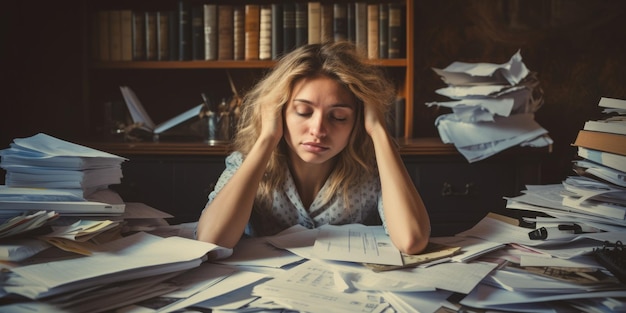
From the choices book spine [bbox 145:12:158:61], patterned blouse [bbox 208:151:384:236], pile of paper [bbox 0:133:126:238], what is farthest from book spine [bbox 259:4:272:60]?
pile of paper [bbox 0:133:126:238]

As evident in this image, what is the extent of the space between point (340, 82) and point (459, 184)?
92 centimetres

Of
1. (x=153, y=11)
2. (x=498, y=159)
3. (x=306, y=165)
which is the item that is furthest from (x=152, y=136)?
(x=498, y=159)

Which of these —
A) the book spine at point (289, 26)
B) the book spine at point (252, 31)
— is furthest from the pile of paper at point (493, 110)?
the book spine at point (252, 31)

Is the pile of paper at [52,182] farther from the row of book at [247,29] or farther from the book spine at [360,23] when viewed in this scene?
the book spine at [360,23]

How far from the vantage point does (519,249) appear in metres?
1.04

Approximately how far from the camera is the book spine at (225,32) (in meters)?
2.34

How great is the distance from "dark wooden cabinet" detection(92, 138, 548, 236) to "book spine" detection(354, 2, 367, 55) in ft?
1.69

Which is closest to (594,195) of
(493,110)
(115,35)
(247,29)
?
(493,110)

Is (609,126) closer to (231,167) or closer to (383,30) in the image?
(231,167)

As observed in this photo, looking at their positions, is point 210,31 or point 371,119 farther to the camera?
point 210,31

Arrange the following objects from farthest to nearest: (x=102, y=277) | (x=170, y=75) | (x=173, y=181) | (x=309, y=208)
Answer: (x=170, y=75)
(x=173, y=181)
(x=309, y=208)
(x=102, y=277)

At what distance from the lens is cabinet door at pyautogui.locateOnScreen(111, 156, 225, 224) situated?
7.00ft

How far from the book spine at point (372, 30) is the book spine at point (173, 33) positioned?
2.70ft

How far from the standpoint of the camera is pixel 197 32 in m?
2.36
